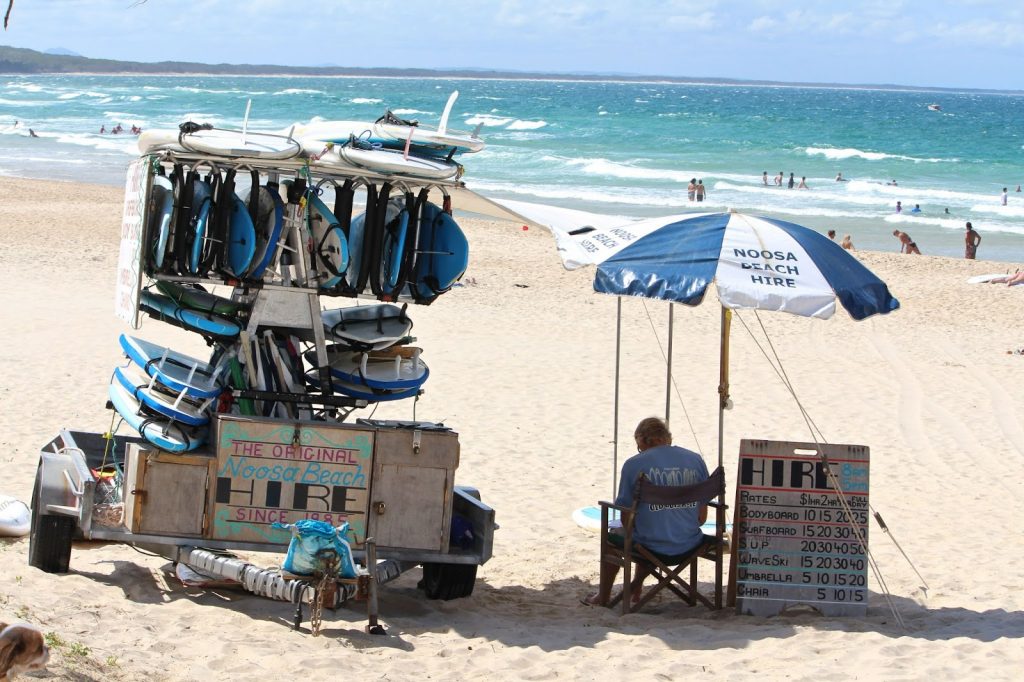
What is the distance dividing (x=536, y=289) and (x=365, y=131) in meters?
12.3

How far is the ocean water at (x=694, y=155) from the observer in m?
35.9

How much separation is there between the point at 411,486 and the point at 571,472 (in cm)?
350

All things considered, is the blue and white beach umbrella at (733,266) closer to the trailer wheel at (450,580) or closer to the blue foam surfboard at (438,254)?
the blue foam surfboard at (438,254)

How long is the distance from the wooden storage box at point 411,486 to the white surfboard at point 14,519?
2137 millimetres

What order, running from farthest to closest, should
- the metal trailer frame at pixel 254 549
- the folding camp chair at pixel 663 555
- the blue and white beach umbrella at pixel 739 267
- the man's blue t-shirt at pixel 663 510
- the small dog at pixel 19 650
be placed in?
the man's blue t-shirt at pixel 663 510 < the folding camp chair at pixel 663 555 < the blue and white beach umbrella at pixel 739 267 < the metal trailer frame at pixel 254 549 < the small dog at pixel 19 650

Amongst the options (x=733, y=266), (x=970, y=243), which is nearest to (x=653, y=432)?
(x=733, y=266)

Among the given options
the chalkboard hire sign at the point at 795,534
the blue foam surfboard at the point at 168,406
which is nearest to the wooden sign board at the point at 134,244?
the blue foam surfboard at the point at 168,406

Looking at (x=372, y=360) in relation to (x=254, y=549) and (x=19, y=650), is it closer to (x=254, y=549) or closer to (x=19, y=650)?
(x=254, y=549)

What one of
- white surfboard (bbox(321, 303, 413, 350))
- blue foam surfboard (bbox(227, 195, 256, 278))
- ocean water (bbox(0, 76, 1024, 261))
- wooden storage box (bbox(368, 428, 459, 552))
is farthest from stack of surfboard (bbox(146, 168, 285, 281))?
ocean water (bbox(0, 76, 1024, 261))

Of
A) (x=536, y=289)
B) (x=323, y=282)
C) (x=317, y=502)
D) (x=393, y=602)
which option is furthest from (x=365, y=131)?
(x=536, y=289)

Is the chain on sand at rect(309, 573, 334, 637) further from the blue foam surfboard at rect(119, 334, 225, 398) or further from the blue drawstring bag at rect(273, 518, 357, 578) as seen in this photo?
the blue foam surfboard at rect(119, 334, 225, 398)

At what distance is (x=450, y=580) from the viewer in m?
6.44

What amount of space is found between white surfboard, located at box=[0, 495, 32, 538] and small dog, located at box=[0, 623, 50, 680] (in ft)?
9.82

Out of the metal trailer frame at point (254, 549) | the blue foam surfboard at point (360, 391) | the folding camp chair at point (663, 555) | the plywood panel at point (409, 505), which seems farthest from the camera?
the blue foam surfboard at point (360, 391)
